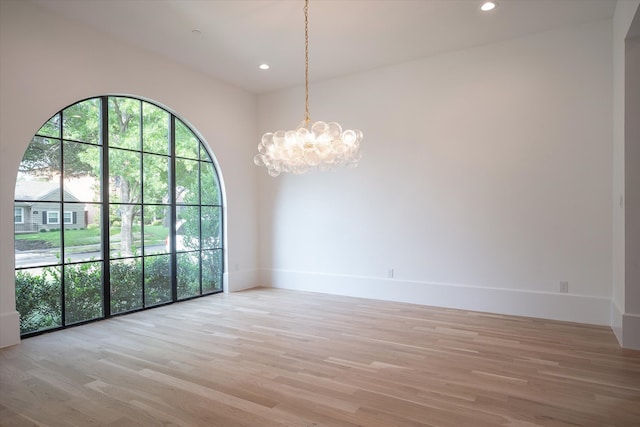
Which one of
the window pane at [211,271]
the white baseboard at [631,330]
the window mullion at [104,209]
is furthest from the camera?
the window pane at [211,271]

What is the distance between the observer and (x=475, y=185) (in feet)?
15.3

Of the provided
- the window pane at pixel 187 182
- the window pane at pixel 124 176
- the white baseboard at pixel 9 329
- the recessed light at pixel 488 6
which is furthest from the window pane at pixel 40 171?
the recessed light at pixel 488 6

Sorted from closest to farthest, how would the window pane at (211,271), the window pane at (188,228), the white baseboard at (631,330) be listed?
the white baseboard at (631,330)
the window pane at (188,228)
the window pane at (211,271)

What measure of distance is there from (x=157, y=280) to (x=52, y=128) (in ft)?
7.25

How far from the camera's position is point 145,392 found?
8.27ft

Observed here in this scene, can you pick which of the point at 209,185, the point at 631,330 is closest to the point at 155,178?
the point at 209,185

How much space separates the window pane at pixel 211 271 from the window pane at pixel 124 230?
3.70ft

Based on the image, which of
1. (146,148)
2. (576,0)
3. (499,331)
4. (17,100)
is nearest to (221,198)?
(146,148)

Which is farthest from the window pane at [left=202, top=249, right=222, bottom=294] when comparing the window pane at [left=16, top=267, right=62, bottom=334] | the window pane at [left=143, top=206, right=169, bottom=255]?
the window pane at [left=16, top=267, right=62, bottom=334]

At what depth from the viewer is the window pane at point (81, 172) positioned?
13.3 ft

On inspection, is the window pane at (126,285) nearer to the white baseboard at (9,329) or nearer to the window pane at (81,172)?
the window pane at (81,172)

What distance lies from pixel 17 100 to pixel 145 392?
10.1 ft

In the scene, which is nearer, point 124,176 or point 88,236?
point 88,236

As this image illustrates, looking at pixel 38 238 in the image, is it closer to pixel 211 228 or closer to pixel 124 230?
pixel 124 230
